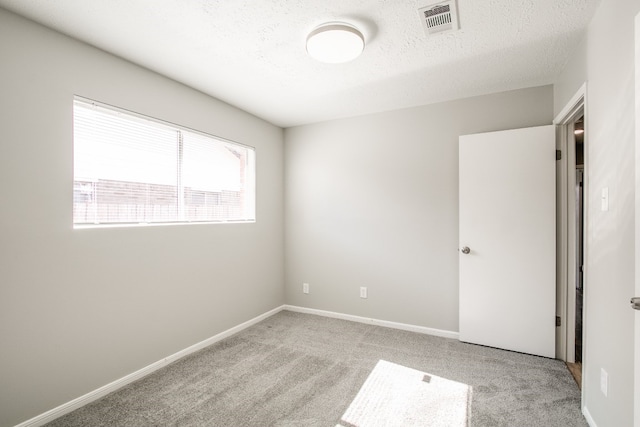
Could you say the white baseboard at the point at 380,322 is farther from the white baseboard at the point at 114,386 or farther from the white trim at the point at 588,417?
the white trim at the point at 588,417

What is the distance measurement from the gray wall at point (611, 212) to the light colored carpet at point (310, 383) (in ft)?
1.33

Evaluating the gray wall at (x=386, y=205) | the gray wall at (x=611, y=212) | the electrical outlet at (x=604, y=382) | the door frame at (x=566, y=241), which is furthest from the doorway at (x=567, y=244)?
the electrical outlet at (x=604, y=382)

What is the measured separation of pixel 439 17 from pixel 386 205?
198cm

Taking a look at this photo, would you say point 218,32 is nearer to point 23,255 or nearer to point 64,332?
point 23,255

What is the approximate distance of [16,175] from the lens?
172 cm

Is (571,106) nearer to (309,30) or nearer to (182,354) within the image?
(309,30)

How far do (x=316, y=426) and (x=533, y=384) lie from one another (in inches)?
65.4

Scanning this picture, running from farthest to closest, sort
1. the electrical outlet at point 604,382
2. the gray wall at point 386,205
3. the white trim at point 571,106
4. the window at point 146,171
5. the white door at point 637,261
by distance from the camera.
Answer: the gray wall at point 386,205 < the window at point 146,171 < the white trim at point 571,106 < the electrical outlet at point 604,382 < the white door at point 637,261

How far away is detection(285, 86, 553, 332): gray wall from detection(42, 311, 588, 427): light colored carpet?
0.56 m

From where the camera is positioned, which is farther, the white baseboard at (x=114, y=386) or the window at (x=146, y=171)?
the window at (x=146, y=171)

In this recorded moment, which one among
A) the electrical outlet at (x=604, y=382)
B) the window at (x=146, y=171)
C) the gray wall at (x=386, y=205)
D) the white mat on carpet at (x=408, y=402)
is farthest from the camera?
the gray wall at (x=386, y=205)

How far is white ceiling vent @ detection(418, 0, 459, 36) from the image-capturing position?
170cm

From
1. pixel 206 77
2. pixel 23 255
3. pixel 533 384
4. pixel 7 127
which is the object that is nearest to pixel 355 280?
pixel 533 384

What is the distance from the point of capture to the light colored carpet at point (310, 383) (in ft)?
6.03
